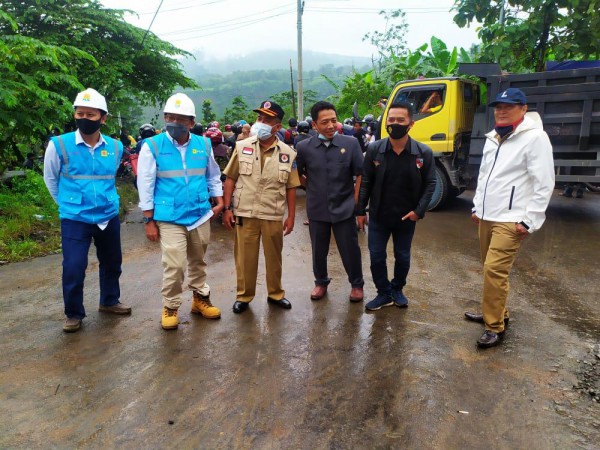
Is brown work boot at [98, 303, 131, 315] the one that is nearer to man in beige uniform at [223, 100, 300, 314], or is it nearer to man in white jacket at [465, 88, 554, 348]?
man in beige uniform at [223, 100, 300, 314]

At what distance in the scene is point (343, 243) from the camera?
3.81 meters

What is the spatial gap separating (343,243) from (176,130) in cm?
160

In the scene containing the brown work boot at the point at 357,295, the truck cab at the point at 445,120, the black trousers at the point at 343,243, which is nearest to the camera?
the black trousers at the point at 343,243

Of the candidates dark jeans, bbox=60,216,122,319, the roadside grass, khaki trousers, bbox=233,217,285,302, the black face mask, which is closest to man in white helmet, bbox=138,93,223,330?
khaki trousers, bbox=233,217,285,302

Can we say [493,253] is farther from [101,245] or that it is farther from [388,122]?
[101,245]

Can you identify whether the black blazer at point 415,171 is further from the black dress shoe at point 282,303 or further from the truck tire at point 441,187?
the truck tire at point 441,187

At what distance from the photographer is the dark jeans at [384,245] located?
12.1 feet

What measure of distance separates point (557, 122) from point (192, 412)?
6442 mm

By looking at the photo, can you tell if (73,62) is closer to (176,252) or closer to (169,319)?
(176,252)

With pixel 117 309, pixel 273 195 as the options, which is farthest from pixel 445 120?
pixel 117 309

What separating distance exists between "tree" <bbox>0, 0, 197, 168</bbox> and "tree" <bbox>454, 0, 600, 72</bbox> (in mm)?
7813

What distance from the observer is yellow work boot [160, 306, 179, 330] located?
3422mm

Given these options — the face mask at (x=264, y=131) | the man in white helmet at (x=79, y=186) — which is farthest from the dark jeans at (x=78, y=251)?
the face mask at (x=264, y=131)

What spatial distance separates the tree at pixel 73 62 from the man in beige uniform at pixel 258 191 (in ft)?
11.7
